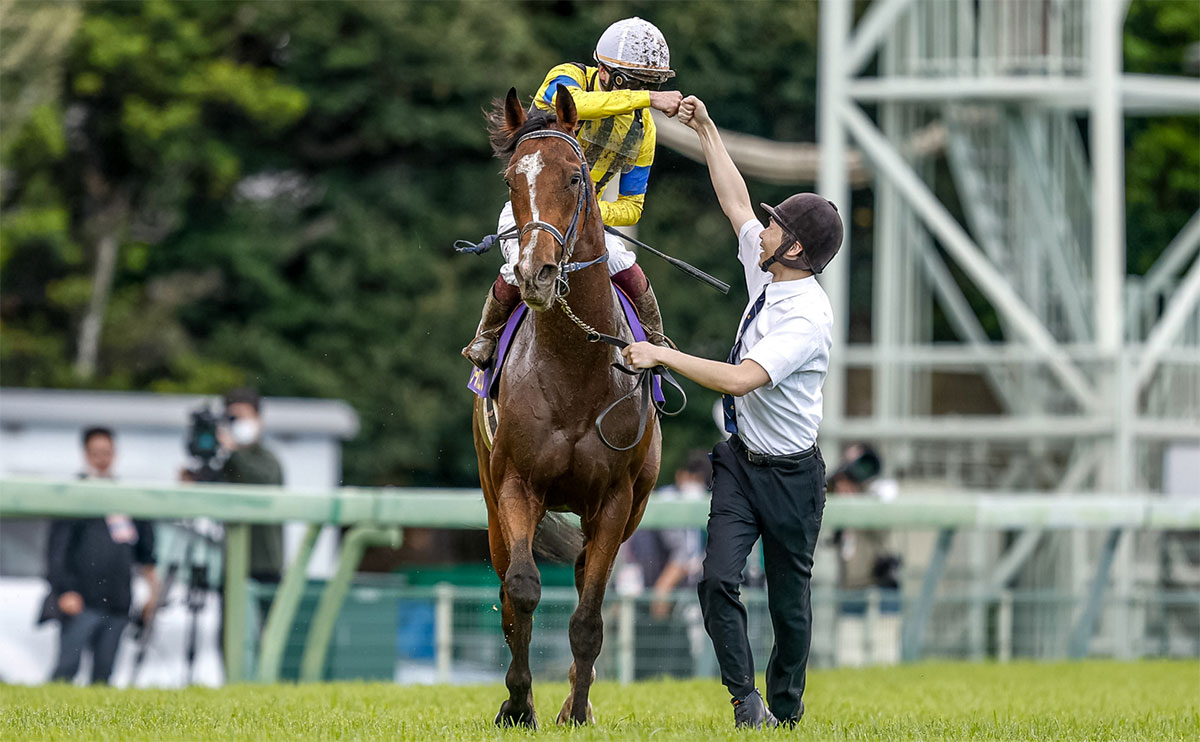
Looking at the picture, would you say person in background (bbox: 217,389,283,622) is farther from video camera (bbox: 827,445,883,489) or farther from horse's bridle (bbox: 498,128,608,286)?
horse's bridle (bbox: 498,128,608,286)

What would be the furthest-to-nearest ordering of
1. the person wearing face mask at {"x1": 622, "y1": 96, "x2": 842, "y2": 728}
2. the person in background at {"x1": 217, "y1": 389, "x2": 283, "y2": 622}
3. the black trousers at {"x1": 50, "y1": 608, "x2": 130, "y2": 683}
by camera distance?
the person in background at {"x1": 217, "y1": 389, "x2": 283, "y2": 622} → the black trousers at {"x1": 50, "y1": 608, "x2": 130, "y2": 683} → the person wearing face mask at {"x1": 622, "y1": 96, "x2": 842, "y2": 728}

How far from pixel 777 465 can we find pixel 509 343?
1306 millimetres

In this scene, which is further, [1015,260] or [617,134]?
[1015,260]

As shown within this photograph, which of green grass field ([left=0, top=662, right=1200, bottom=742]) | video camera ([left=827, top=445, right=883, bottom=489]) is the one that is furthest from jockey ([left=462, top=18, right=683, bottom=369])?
video camera ([left=827, top=445, right=883, bottom=489])

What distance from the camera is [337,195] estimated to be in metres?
30.7

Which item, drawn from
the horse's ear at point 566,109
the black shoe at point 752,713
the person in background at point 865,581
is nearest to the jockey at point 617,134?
the horse's ear at point 566,109

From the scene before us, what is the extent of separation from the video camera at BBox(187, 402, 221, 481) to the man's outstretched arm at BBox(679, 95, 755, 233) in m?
6.09

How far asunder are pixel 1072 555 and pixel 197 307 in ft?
53.2

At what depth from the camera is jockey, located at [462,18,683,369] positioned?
25.8 feet

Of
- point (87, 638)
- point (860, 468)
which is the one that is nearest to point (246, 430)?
point (87, 638)

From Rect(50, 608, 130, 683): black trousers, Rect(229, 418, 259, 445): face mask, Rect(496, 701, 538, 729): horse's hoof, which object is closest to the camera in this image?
Rect(496, 701, 538, 729): horse's hoof

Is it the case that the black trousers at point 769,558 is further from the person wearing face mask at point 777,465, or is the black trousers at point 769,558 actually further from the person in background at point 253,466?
the person in background at point 253,466

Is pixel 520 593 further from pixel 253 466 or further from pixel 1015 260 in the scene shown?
pixel 1015 260

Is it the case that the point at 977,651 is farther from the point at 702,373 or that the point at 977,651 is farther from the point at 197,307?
the point at 197,307
